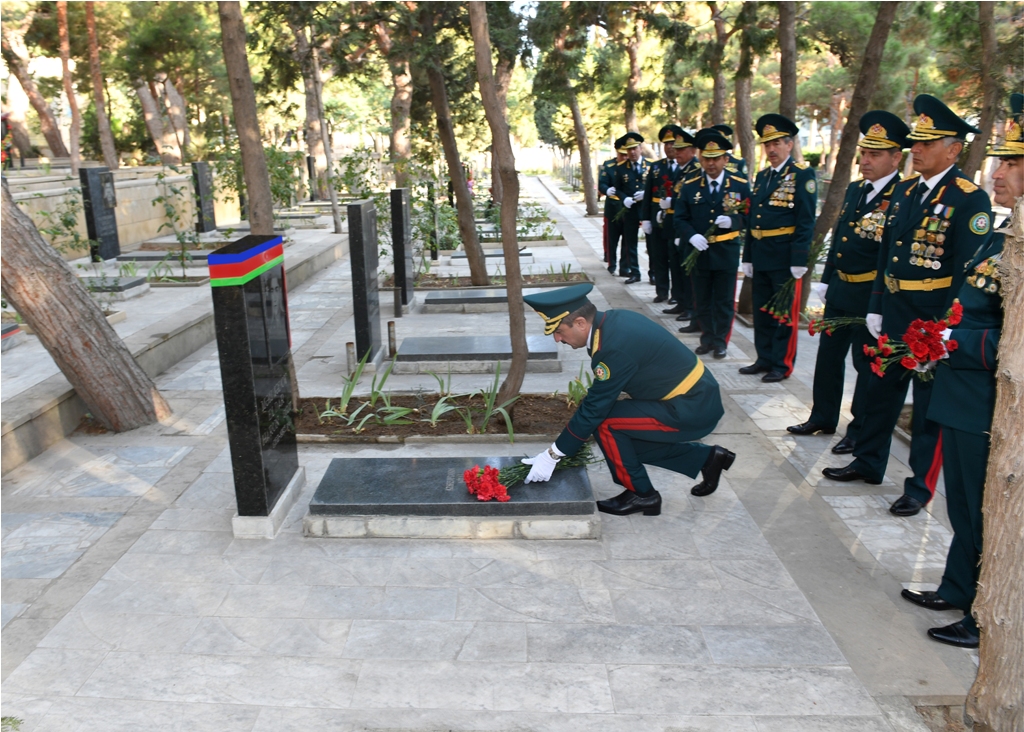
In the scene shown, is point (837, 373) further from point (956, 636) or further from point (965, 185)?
point (956, 636)

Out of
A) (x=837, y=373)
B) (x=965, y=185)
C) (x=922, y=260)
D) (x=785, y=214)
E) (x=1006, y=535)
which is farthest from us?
(x=785, y=214)

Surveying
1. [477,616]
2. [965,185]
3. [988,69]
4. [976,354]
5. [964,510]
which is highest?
[988,69]

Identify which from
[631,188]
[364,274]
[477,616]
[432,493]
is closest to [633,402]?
[432,493]

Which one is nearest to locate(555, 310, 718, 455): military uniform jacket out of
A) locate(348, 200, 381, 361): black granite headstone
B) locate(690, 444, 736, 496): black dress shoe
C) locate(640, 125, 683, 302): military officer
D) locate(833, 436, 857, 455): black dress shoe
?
locate(690, 444, 736, 496): black dress shoe

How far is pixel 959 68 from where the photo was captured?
11250 mm

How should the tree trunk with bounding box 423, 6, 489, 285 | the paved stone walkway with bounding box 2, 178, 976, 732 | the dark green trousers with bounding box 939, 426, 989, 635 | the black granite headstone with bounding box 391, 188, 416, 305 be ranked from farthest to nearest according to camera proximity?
the tree trunk with bounding box 423, 6, 489, 285 → the black granite headstone with bounding box 391, 188, 416, 305 → the dark green trousers with bounding box 939, 426, 989, 635 → the paved stone walkway with bounding box 2, 178, 976, 732

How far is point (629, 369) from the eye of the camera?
14.0 feet

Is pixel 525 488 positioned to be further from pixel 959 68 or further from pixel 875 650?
pixel 959 68

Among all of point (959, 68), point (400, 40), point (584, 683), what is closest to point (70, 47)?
point (400, 40)

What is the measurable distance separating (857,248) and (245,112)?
417 centimetres

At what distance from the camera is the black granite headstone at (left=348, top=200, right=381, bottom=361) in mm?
7213

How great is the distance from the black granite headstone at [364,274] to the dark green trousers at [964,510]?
4683 mm

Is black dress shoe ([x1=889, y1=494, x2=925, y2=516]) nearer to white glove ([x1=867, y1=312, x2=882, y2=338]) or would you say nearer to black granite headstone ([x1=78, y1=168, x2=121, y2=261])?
white glove ([x1=867, y1=312, x2=882, y2=338])

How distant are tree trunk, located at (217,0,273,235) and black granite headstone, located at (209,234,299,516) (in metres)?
1.38
